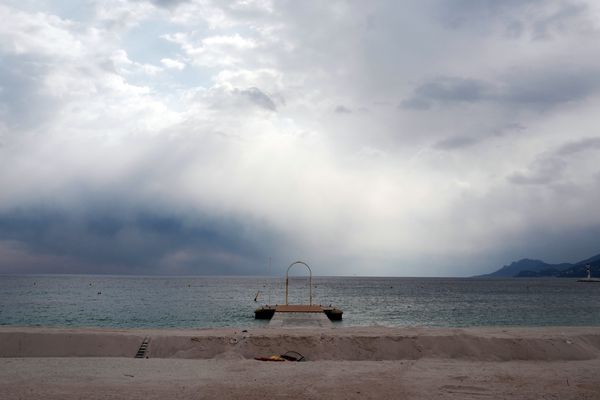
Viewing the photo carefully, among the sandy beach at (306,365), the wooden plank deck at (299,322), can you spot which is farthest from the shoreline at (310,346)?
the wooden plank deck at (299,322)

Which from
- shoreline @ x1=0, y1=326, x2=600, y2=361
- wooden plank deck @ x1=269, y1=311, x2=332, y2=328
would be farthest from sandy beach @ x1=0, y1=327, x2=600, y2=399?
wooden plank deck @ x1=269, y1=311, x2=332, y2=328

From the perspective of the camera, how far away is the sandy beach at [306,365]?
42.9ft

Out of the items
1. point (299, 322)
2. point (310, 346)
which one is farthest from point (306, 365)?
point (299, 322)

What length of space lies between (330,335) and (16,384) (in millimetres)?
12406

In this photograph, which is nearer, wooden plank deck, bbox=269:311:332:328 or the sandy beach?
the sandy beach

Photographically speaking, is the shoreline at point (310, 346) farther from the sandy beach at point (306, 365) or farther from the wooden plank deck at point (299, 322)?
the wooden plank deck at point (299, 322)

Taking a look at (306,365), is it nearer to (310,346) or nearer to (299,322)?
(310,346)

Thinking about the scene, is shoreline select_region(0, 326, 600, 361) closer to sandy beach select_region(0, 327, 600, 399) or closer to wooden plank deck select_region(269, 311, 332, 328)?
sandy beach select_region(0, 327, 600, 399)

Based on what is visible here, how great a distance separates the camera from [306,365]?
55.8 feet

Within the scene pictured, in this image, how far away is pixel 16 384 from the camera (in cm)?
1368

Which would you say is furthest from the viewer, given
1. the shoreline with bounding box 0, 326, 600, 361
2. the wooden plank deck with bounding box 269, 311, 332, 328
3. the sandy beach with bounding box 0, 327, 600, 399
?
the wooden plank deck with bounding box 269, 311, 332, 328

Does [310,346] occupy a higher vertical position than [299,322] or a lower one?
higher

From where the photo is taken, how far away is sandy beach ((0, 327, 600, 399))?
13.1 m

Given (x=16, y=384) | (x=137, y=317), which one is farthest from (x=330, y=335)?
(x=137, y=317)
